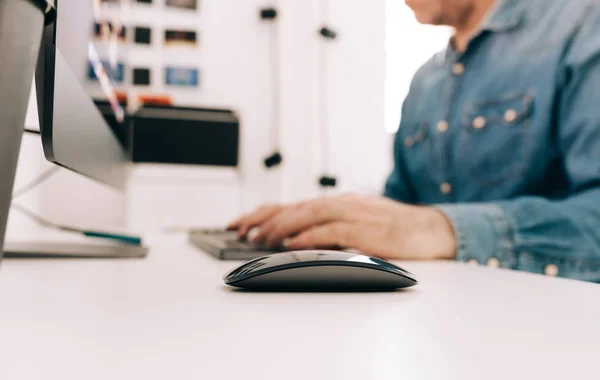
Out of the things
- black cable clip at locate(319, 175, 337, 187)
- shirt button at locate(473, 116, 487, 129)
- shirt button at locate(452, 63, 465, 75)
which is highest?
shirt button at locate(452, 63, 465, 75)

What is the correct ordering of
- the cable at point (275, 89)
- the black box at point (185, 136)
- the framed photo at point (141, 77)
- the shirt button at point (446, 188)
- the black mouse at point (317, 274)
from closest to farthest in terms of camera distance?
the black mouse at point (317, 274), the shirt button at point (446, 188), the black box at point (185, 136), the framed photo at point (141, 77), the cable at point (275, 89)

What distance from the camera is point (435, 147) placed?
105 centimetres

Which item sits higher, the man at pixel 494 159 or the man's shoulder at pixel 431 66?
the man's shoulder at pixel 431 66

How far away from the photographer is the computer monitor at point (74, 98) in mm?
329

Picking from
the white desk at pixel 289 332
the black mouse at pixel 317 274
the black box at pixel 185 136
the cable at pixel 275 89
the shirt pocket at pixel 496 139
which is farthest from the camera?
the cable at pixel 275 89

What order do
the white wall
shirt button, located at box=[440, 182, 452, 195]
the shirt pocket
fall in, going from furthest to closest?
the white wall
shirt button, located at box=[440, 182, 452, 195]
the shirt pocket

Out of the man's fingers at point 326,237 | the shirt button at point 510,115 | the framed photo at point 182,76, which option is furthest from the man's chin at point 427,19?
the framed photo at point 182,76

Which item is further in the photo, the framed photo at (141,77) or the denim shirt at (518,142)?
the framed photo at (141,77)

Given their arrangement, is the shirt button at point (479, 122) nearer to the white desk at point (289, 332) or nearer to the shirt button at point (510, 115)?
the shirt button at point (510, 115)

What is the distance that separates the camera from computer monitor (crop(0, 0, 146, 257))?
12.9 inches

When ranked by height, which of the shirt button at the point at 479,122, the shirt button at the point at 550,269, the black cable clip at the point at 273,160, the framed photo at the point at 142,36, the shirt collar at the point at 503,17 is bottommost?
the shirt button at the point at 550,269

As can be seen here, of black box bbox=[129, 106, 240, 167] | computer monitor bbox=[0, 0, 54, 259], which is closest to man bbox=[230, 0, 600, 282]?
computer monitor bbox=[0, 0, 54, 259]

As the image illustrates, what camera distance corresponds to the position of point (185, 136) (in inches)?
67.1

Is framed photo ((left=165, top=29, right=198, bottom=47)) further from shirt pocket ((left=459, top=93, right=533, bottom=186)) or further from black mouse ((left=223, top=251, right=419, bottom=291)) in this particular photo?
black mouse ((left=223, top=251, right=419, bottom=291))
